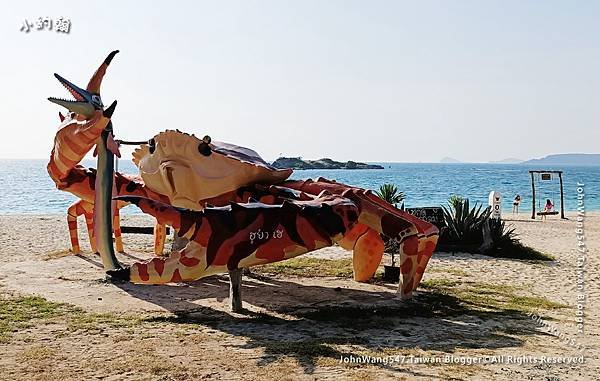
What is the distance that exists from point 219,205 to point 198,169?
0.66m

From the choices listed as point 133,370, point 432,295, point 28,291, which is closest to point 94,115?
point 28,291

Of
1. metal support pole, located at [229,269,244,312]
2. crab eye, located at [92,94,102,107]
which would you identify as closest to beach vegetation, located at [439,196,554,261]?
metal support pole, located at [229,269,244,312]

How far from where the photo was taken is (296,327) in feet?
27.9

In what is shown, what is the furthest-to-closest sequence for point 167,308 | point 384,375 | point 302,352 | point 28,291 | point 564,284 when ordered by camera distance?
point 564,284, point 28,291, point 167,308, point 302,352, point 384,375

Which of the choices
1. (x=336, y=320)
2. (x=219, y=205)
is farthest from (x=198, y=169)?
(x=336, y=320)

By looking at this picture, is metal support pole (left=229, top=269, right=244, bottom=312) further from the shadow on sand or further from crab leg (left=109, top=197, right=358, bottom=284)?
crab leg (left=109, top=197, right=358, bottom=284)

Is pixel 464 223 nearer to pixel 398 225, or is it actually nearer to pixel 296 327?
pixel 398 225

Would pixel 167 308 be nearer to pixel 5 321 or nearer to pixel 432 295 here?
pixel 5 321

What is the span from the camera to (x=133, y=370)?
21.5 ft

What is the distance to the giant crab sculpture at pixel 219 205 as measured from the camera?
7.64 meters

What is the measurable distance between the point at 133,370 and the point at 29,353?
1523mm

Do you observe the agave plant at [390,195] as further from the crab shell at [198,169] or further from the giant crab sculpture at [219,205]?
the crab shell at [198,169]

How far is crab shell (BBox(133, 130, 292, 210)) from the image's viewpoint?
9.85 meters

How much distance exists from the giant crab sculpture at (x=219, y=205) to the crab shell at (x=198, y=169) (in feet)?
0.05
